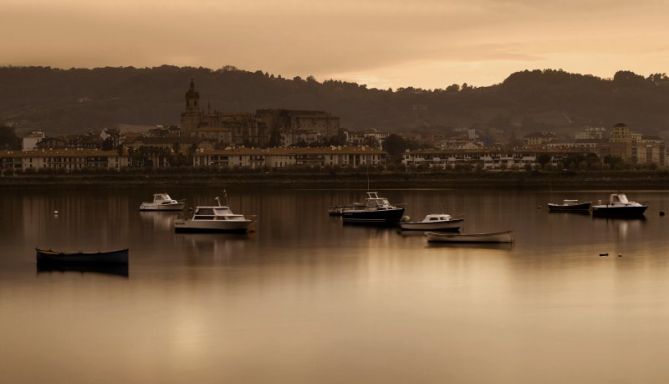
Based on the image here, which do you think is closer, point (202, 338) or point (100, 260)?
point (202, 338)

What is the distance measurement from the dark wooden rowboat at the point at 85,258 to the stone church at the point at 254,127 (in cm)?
11031

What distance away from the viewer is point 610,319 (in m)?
20.3

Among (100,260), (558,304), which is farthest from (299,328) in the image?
(100,260)

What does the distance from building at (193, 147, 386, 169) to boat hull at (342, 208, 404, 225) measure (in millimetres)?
65933

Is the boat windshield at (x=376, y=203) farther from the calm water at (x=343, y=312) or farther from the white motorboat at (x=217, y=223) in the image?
the calm water at (x=343, y=312)

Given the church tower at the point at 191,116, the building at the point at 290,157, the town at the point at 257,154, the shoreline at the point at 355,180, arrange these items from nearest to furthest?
the shoreline at the point at 355,180, the town at the point at 257,154, the building at the point at 290,157, the church tower at the point at 191,116

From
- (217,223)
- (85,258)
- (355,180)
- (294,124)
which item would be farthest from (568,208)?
(294,124)

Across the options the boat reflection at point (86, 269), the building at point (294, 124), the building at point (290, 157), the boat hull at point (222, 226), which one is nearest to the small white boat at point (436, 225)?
the boat hull at point (222, 226)

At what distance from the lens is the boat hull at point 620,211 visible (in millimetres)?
46625

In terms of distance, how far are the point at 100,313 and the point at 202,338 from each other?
321cm

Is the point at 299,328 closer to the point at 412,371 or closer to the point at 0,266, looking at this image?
the point at 412,371

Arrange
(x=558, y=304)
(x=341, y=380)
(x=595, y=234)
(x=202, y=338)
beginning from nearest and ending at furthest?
(x=341, y=380)
(x=202, y=338)
(x=558, y=304)
(x=595, y=234)

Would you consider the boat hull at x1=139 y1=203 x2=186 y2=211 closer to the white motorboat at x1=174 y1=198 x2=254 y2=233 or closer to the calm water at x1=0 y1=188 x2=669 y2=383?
the white motorboat at x1=174 y1=198 x2=254 y2=233

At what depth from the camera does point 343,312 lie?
2117 centimetres
